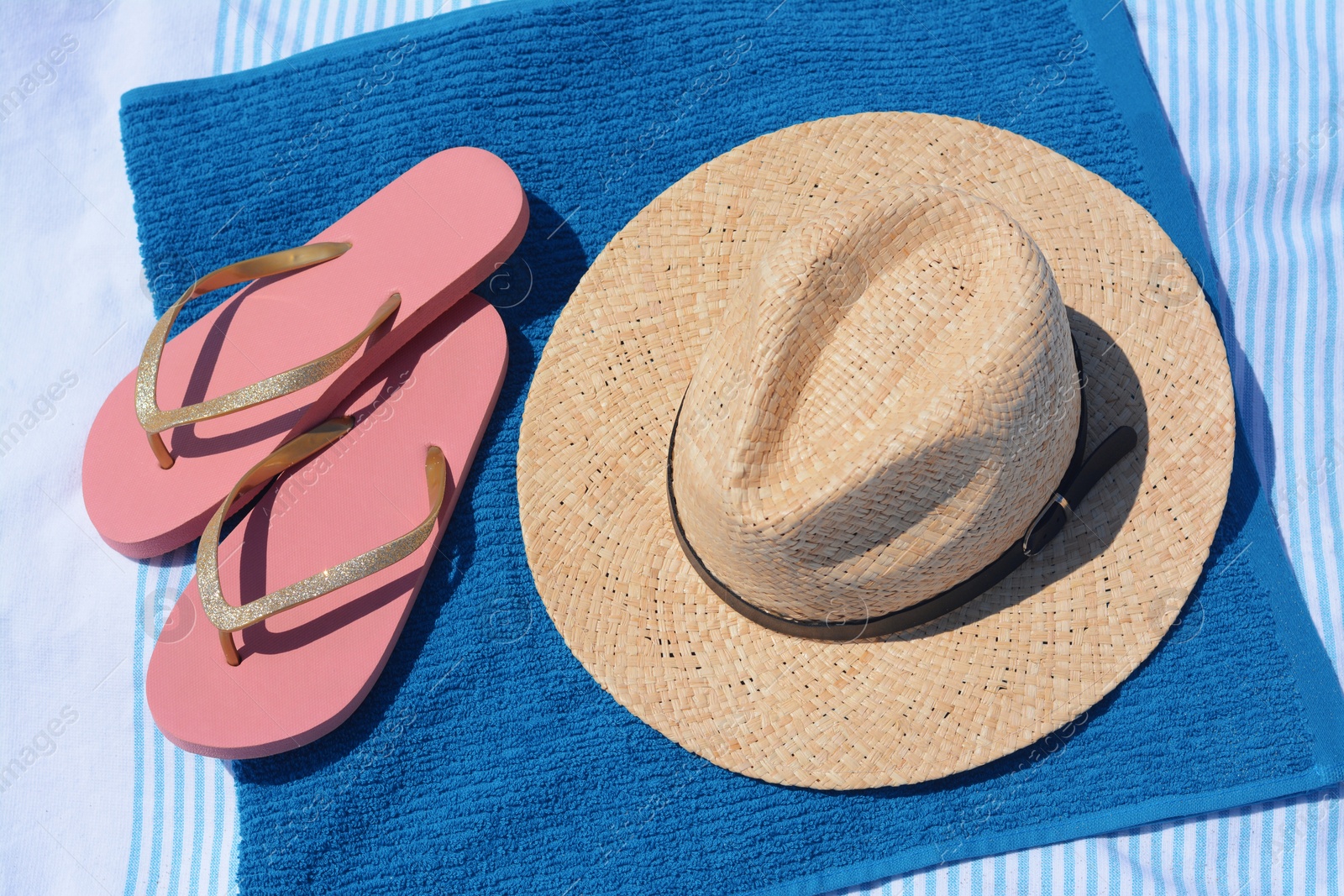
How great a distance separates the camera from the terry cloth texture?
1.37 metres

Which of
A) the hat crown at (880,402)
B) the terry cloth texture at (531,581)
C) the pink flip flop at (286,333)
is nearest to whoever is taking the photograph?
the hat crown at (880,402)

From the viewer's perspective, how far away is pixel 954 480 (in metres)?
1.00

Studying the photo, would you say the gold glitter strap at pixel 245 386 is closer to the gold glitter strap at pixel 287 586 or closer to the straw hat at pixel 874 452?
the gold glitter strap at pixel 287 586

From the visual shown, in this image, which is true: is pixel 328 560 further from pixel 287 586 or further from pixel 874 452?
pixel 874 452

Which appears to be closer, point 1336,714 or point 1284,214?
point 1336,714

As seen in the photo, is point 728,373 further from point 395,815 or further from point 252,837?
point 252,837

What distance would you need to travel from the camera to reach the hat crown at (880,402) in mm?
977

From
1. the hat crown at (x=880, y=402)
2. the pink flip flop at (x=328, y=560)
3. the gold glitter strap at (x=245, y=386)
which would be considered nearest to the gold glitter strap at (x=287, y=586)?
the pink flip flop at (x=328, y=560)

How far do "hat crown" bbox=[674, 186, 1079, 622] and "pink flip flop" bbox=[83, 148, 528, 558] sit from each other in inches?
24.6

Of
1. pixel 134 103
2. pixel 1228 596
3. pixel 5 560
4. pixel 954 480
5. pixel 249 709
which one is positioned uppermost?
pixel 134 103

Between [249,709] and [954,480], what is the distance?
104 cm

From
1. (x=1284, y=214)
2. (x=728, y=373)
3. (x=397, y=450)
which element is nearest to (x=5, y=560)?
(x=397, y=450)

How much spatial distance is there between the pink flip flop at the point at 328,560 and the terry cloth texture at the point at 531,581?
0.19 feet

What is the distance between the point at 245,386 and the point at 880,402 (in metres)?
0.97
